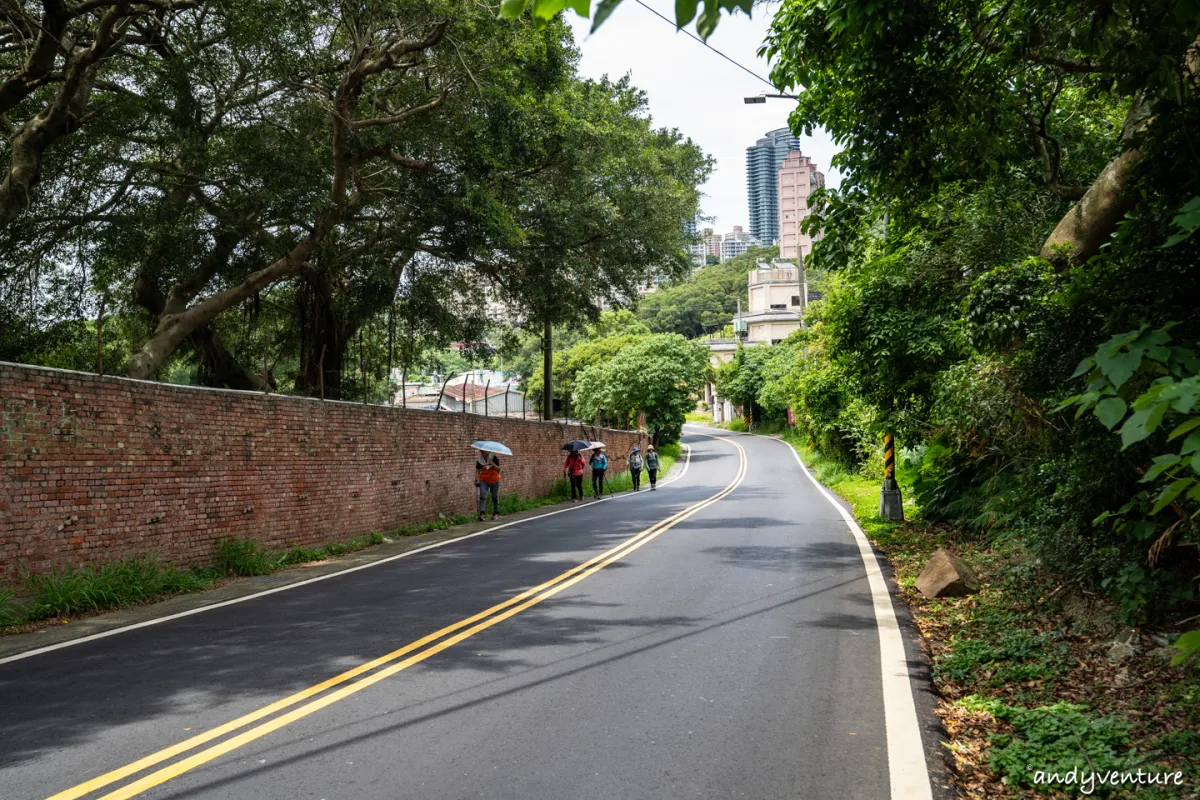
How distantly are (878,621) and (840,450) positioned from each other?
29.1 meters

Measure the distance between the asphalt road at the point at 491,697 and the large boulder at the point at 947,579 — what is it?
2.19ft

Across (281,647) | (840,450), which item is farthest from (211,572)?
(840,450)

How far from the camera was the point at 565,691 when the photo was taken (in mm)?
5887

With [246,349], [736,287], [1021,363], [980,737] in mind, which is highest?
[736,287]

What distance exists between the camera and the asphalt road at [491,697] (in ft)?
14.4

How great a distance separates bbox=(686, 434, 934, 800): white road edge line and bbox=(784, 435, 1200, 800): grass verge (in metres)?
0.21

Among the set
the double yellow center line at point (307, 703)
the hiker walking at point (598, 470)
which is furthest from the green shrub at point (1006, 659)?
the hiker walking at point (598, 470)

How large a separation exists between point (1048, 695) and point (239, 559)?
33.4ft

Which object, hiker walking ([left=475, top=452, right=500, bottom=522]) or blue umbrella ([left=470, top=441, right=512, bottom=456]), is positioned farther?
hiker walking ([left=475, top=452, right=500, bottom=522])

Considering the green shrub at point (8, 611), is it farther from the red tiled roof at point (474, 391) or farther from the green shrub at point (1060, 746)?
the red tiled roof at point (474, 391)

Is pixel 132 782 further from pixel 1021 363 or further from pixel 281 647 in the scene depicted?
pixel 1021 363

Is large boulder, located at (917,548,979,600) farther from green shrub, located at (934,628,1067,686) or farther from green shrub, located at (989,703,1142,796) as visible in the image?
green shrub, located at (989,703,1142,796)

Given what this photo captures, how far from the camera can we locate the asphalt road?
4398 millimetres

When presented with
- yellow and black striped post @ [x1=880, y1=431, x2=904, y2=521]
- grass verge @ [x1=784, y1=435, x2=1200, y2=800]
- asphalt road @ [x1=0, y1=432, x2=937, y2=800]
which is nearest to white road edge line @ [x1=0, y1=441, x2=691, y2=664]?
asphalt road @ [x1=0, y1=432, x2=937, y2=800]
